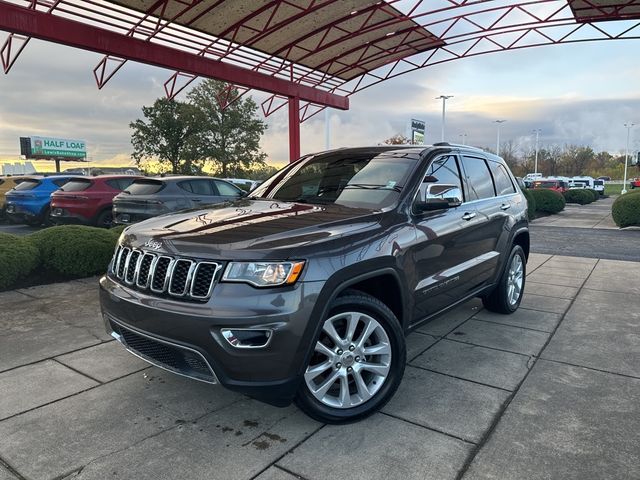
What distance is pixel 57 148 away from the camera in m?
63.8

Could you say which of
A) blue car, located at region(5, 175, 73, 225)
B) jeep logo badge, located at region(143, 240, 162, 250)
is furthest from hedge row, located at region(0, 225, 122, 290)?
blue car, located at region(5, 175, 73, 225)

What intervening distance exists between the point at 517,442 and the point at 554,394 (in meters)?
0.82

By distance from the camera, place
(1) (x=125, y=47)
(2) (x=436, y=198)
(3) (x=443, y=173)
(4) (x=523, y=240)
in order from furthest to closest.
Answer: (1) (x=125, y=47), (4) (x=523, y=240), (3) (x=443, y=173), (2) (x=436, y=198)

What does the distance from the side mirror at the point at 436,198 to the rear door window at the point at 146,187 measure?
7.40 metres

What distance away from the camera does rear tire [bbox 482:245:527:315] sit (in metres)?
5.13

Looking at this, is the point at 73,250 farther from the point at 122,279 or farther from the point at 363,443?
the point at 363,443

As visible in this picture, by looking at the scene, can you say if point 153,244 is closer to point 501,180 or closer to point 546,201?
point 501,180

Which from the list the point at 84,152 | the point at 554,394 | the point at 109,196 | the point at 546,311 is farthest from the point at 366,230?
the point at 84,152

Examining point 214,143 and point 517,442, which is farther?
point 214,143

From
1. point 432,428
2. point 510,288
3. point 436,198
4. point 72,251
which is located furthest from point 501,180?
point 72,251

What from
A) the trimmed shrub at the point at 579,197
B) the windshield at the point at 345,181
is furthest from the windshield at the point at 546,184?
the windshield at the point at 345,181

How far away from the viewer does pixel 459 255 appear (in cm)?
407

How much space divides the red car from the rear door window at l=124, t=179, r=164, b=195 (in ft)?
4.31

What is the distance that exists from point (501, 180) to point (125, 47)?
10.5 metres
